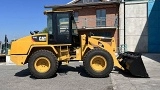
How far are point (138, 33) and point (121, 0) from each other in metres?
4.65

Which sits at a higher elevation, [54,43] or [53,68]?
[54,43]

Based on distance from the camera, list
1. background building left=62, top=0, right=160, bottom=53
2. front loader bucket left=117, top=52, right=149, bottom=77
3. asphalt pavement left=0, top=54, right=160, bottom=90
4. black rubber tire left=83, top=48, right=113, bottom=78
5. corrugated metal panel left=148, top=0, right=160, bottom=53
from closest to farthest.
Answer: asphalt pavement left=0, top=54, right=160, bottom=90 → front loader bucket left=117, top=52, right=149, bottom=77 → black rubber tire left=83, top=48, right=113, bottom=78 → corrugated metal panel left=148, top=0, right=160, bottom=53 → background building left=62, top=0, right=160, bottom=53

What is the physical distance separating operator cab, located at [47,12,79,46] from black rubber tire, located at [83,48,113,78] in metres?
1.18

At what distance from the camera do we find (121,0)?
35.0 metres

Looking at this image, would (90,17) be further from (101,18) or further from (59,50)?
(59,50)

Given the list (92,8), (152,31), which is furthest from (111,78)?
(92,8)

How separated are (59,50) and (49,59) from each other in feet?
2.52

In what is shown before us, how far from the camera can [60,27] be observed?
41.7 ft

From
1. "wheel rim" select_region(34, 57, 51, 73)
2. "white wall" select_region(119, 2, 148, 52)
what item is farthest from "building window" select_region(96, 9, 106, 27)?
"wheel rim" select_region(34, 57, 51, 73)

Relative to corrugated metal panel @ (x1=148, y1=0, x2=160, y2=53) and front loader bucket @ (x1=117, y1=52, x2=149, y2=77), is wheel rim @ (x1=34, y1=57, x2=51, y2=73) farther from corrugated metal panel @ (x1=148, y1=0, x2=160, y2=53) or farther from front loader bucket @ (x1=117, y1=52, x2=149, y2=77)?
corrugated metal panel @ (x1=148, y1=0, x2=160, y2=53)

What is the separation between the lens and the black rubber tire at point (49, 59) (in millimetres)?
12098

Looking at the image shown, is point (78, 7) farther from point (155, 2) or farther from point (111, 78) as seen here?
point (111, 78)

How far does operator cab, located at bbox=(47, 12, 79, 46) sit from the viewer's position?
12.7m

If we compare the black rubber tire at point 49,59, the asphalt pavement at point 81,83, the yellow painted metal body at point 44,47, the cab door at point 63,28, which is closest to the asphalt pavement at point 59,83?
the asphalt pavement at point 81,83
